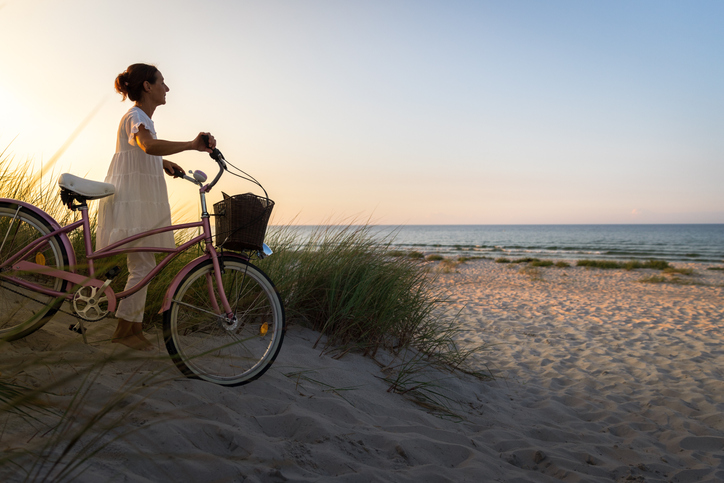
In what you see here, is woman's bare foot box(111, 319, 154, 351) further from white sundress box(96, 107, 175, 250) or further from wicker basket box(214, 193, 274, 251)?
wicker basket box(214, 193, 274, 251)

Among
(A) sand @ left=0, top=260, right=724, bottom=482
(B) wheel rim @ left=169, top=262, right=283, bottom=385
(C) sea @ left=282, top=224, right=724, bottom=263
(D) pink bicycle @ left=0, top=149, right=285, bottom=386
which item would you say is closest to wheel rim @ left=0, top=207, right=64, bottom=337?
(D) pink bicycle @ left=0, top=149, right=285, bottom=386

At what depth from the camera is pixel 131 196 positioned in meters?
3.01

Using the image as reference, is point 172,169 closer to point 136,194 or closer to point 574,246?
point 136,194

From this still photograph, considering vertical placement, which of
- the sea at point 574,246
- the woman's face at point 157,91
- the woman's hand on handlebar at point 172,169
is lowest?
the sea at point 574,246

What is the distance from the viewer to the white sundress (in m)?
2.98

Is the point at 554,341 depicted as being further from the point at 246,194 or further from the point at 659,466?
the point at 246,194

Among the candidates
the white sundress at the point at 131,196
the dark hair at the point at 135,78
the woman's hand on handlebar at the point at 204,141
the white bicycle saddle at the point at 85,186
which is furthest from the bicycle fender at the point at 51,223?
the woman's hand on handlebar at the point at 204,141

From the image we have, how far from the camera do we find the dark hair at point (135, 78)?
10.2 ft

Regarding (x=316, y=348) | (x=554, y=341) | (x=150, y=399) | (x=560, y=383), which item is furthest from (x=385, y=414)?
(x=554, y=341)

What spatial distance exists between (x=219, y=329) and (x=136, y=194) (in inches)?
49.4

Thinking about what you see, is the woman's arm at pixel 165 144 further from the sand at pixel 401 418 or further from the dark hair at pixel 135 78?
the sand at pixel 401 418

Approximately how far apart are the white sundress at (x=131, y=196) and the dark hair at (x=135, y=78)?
219 millimetres

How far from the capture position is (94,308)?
9.12 ft

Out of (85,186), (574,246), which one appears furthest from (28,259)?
(574,246)
